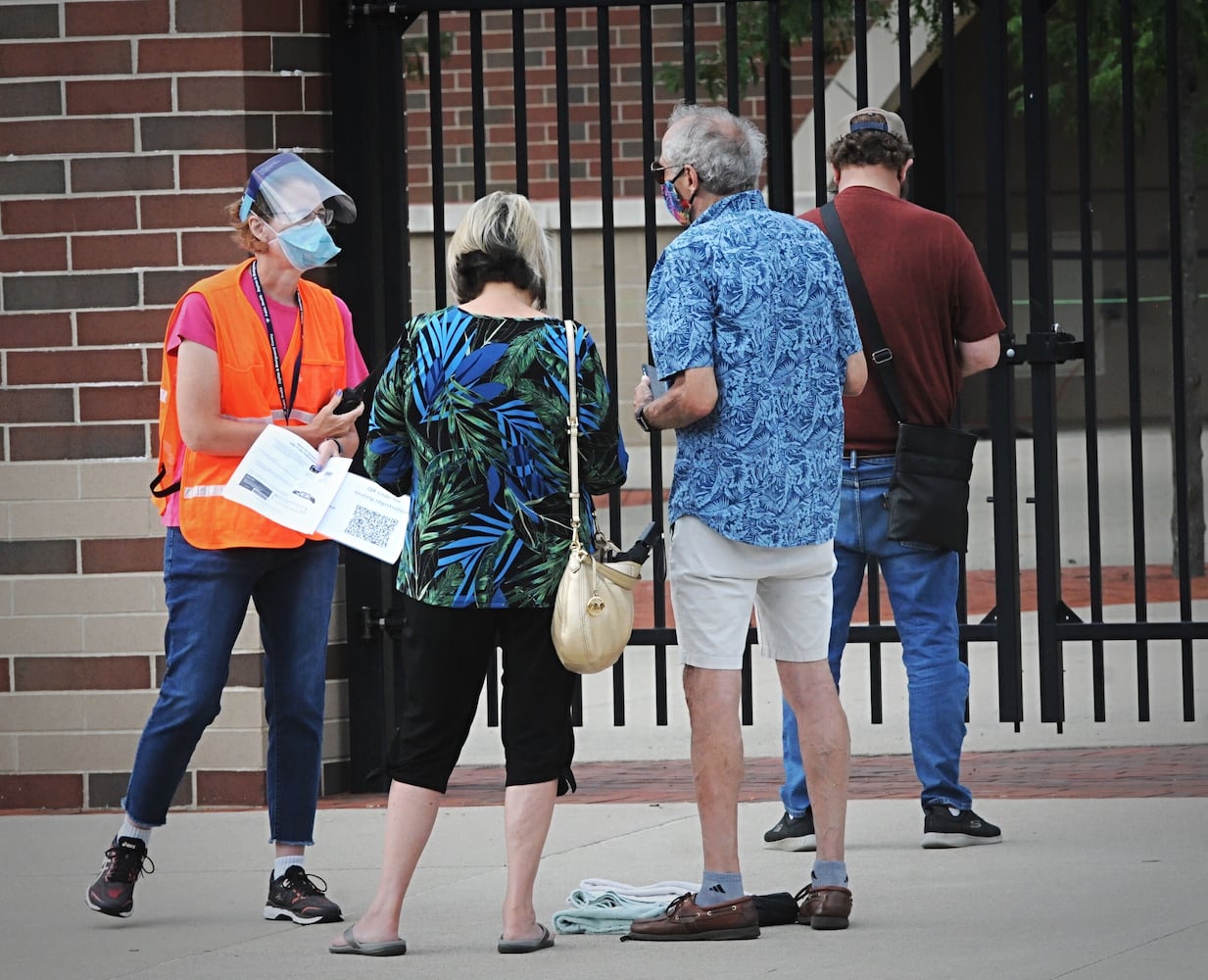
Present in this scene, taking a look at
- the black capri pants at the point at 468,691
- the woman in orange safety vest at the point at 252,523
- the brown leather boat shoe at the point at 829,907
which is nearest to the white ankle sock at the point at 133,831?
the woman in orange safety vest at the point at 252,523

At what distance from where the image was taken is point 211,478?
197 inches

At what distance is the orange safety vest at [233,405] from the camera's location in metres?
4.96

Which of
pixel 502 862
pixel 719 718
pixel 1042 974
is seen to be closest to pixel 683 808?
pixel 502 862

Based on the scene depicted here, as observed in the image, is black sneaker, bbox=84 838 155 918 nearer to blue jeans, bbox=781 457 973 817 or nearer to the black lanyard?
the black lanyard

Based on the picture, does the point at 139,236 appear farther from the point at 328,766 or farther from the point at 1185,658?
the point at 1185,658

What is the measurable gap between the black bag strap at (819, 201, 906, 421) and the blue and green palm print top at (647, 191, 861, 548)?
2.70 feet

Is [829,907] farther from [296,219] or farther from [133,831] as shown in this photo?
[296,219]

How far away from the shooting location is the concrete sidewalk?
450 cm

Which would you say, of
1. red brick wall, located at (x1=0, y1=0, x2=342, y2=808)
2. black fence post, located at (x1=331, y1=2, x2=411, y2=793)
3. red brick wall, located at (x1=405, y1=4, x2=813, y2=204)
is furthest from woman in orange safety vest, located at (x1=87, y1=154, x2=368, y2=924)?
red brick wall, located at (x1=405, y1=4, x2=813, y2=204)

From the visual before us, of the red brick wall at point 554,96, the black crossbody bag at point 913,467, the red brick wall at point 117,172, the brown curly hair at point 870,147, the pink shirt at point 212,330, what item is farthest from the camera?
the red brick wall at point 554,96

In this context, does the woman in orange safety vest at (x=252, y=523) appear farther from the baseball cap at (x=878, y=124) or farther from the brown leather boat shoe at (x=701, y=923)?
the baseball cap at (x=878, y=124)

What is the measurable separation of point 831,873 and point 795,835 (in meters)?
0.89

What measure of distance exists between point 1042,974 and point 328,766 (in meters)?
2.98

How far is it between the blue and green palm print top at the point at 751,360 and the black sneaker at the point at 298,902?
131cm
